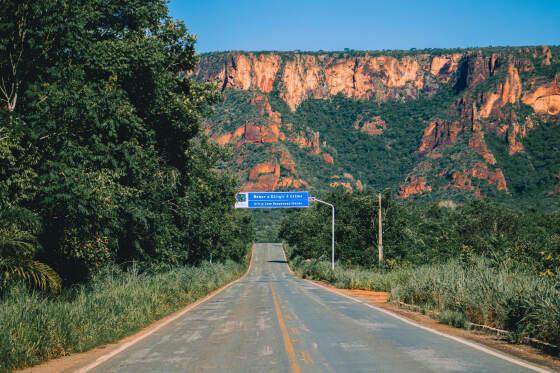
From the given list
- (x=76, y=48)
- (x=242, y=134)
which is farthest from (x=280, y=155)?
(x=76, y=48)

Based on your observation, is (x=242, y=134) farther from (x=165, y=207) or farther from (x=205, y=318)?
(x=205, y=318)

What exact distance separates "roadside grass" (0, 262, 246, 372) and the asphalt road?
117 centimetres

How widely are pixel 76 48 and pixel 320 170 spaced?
513 ft

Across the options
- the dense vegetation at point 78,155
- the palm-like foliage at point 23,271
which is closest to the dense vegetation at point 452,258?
the dense vegetation at point 78,155

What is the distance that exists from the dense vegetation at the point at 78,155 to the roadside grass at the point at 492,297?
975 cm

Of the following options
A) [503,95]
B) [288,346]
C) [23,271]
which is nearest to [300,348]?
[288,346]

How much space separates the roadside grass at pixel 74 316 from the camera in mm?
10957

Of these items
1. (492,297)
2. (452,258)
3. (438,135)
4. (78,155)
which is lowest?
(492,297)

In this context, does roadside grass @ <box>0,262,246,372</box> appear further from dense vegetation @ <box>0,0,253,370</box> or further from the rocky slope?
the rocky slope

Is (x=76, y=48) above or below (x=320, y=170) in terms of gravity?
below

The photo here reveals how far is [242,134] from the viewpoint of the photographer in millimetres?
169500

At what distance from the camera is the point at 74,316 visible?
13883mm

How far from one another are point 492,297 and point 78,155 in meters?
12.6

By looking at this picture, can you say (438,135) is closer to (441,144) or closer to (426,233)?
(441,144)
